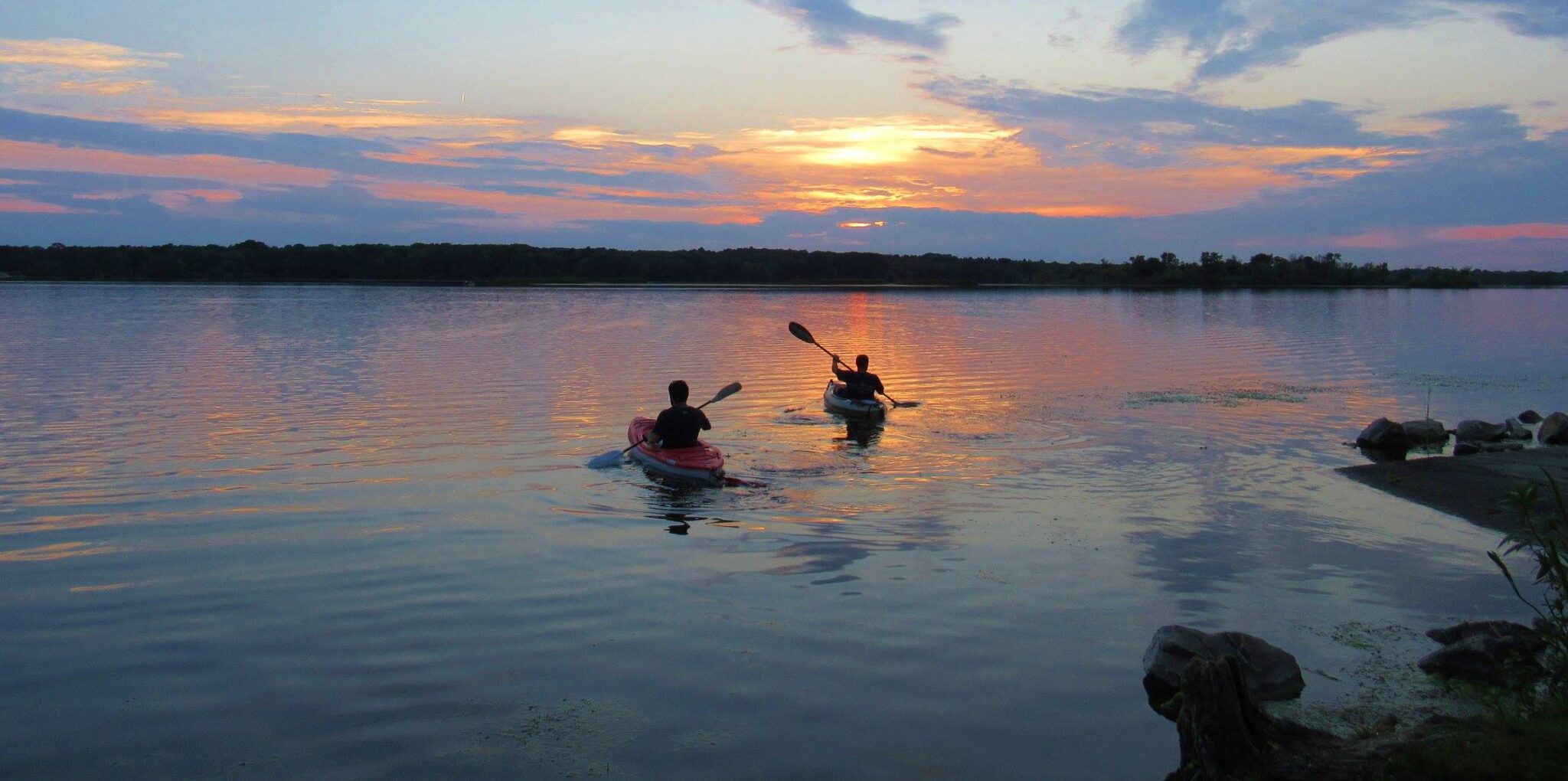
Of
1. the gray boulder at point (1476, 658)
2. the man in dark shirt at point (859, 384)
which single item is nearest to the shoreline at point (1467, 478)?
the gray boulder at point (1476, 658)

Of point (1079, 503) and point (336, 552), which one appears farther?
Answer: point (1079, 503)

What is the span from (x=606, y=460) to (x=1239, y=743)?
10035 millimetres

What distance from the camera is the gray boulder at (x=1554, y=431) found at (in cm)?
1556

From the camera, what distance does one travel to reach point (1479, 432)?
1592 cm

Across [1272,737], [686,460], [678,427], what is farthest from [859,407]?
[1272,737]

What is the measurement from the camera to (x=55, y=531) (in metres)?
10.0

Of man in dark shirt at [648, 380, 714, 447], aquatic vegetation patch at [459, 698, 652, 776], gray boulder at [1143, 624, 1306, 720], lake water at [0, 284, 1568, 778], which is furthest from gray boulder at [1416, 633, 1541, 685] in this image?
man in dark shirt at [648, 380, 714, 447]

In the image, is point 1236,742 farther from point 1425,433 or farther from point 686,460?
point 1425,433

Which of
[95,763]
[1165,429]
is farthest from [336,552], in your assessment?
[1165,429]

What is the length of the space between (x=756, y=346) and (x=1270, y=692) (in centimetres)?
2983

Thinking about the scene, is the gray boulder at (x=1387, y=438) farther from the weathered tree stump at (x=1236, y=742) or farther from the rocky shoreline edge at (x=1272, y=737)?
the weathered tree stump at (x=1236, y=742)

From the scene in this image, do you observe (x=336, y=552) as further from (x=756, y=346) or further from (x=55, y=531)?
(x=756, y=346)

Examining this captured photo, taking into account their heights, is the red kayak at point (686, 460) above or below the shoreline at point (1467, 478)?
above

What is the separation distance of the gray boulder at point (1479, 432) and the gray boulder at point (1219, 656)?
11.6 m
